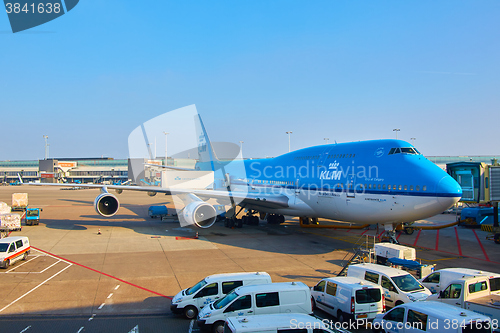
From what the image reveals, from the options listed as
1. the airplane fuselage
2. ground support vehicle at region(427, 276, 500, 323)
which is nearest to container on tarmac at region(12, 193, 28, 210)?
the airplane fuselage

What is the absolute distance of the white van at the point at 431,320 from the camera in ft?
23.5

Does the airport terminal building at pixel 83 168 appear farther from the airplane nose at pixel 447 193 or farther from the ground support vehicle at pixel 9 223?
the airplane nose at pixel 447 193

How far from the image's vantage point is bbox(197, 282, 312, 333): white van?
914 cm

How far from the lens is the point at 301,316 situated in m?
7.71

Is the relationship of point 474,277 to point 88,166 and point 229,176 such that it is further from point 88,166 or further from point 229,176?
point 88,166

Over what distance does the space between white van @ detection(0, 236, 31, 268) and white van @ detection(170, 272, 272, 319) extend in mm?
9931

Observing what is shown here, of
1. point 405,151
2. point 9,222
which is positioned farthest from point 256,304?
point 9,222

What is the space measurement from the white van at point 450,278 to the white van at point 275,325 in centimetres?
600

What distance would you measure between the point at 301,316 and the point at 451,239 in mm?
20635

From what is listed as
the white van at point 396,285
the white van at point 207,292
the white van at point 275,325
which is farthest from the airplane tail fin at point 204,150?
the white van at point 275,325

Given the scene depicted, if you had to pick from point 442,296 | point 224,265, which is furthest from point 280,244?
point 442,296

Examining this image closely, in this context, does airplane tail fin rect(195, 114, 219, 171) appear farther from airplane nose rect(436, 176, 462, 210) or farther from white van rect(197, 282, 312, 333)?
white van rect(197, 282, 312, 333)

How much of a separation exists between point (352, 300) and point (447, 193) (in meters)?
8.74

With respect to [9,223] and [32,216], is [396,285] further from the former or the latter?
[32,216]
